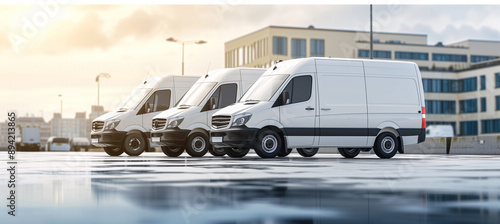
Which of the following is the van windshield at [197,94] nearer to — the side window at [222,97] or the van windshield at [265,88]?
the side window at [222,97]

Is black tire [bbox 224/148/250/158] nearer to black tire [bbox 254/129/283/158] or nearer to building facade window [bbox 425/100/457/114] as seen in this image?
black tire [bbox 254/129/283/158]

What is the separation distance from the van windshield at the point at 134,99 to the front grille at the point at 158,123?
2.06 meters

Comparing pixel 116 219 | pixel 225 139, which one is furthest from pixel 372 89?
pixel 116 219

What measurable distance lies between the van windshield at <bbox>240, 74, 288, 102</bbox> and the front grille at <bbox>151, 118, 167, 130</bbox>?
10.2 ft

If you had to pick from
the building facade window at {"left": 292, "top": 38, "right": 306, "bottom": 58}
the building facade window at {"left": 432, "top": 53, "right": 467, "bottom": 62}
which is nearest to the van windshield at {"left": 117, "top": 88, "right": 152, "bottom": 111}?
the building facade window at {"left": 292, "top": 38, "right": 306, "bottom": 58}

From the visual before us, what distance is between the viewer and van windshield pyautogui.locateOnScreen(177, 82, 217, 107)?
69.8 feet

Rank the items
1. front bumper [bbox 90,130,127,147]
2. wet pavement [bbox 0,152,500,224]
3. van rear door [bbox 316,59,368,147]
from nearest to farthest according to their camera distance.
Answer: wet pavement [bbox 0,152,500,224] → van rear door [bbox 316,59,368,147] → front bumper [bbox 90,130,127,147]

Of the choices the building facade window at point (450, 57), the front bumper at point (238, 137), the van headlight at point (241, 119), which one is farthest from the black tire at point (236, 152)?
the building facade window at point (450, 57)

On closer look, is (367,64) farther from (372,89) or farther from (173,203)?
(173,203)

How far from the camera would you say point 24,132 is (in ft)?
246

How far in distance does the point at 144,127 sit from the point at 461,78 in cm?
7826

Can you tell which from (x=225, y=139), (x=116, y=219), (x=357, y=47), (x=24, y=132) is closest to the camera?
(x=116, y=219)

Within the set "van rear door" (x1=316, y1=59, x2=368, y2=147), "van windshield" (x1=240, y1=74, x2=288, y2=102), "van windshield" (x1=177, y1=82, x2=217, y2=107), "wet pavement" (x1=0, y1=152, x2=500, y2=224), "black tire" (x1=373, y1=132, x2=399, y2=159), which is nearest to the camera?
"wet pavement" (x1=0, y1=152, x2=500, y2=224)

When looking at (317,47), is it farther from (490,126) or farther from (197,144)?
(197,144)
